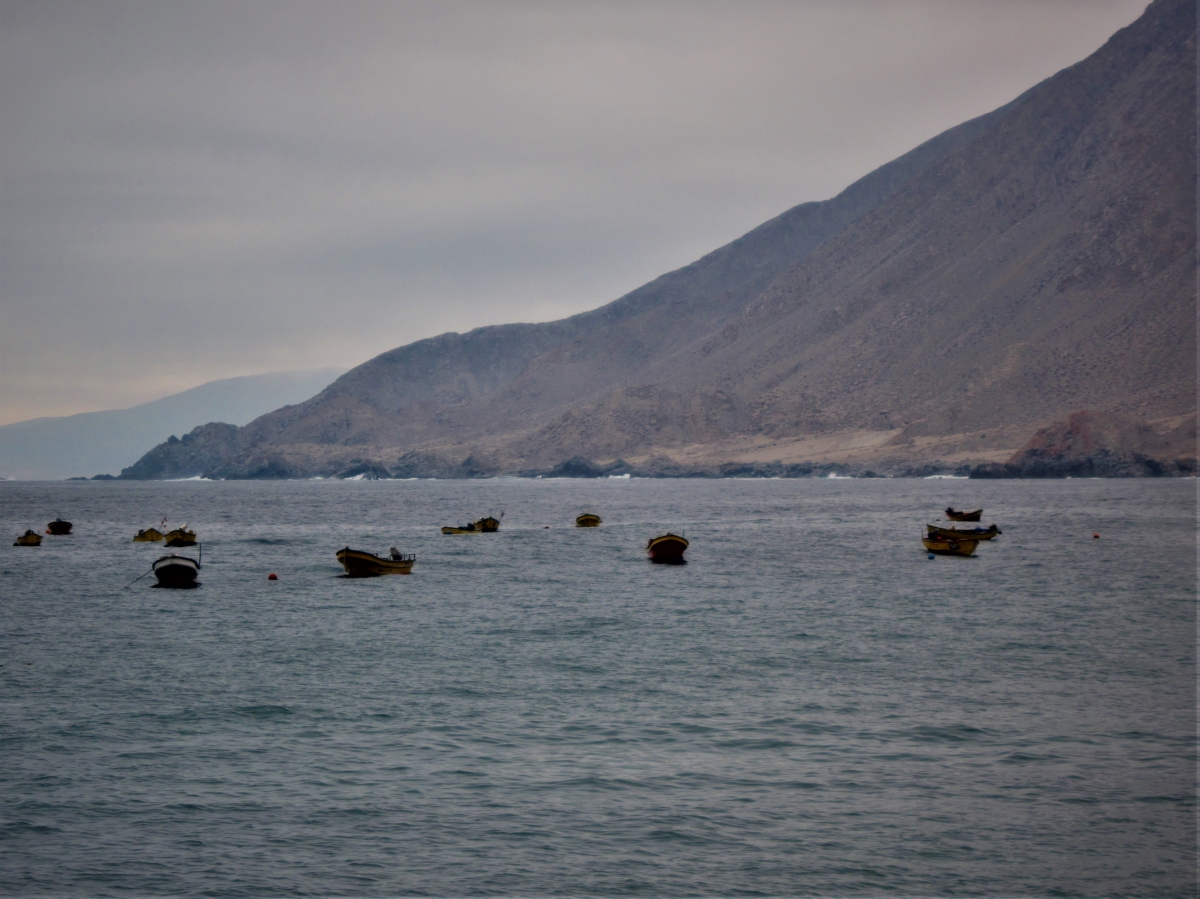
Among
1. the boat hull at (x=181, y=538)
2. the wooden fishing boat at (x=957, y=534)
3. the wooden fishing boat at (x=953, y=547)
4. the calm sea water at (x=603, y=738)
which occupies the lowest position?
the calm sea water at (x=603, y=738)

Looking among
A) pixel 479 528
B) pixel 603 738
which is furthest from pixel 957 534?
pixel 603 738

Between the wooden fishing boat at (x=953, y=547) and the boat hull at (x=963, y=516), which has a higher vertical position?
the boat hull at (x=963, y=516)

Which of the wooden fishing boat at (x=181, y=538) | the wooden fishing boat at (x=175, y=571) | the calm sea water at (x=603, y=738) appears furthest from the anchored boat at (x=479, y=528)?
the wooden fishing boat at (x=175, y=571)

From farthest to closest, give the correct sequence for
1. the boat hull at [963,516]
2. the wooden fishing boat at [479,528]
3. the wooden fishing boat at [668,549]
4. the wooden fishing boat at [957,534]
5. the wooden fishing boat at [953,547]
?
the boat hull at [963,516] < the wooden fishing boat at [479,528] < the wooden fishing boat at [957,534] < the wooden fishing boat at [953,547] < the wooden fishing boat at [668,549]

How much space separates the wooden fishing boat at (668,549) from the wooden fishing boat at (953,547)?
725 inches

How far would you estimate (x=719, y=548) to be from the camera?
9100 centimetres

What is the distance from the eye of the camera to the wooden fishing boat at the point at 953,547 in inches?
3120

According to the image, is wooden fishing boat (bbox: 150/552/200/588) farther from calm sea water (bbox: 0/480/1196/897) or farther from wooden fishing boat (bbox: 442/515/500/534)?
wooden fishing boat (bbox: 442/515/500/534)

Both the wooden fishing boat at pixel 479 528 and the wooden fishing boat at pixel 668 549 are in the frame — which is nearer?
the wooden fishing boat at pixel 668 549

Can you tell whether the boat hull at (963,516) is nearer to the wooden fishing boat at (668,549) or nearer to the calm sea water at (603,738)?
the wooden fishing boat at (668,549)

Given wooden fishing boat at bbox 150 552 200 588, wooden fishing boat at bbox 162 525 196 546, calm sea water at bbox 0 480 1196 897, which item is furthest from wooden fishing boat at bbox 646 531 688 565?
wooden fishing boat at bbox 162 525 196 546

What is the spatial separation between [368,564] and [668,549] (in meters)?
20.5

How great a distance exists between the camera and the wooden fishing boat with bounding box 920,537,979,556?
79250mm

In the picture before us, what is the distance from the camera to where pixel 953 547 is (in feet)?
261
